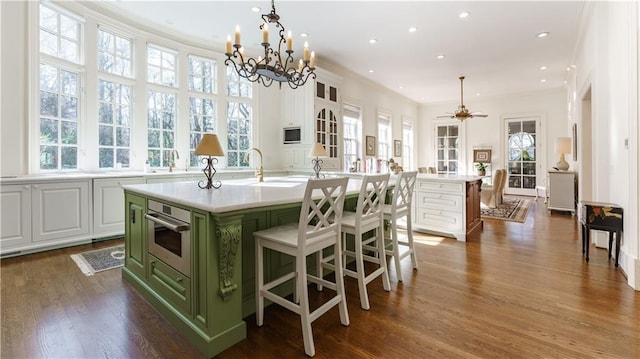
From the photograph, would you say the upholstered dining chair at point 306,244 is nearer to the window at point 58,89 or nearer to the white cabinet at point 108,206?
the white cabinet at point 108,206

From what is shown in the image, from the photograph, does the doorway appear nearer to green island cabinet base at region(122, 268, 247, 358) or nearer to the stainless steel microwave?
the stainless steel microwave

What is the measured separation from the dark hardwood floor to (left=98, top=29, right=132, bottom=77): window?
9.28ft

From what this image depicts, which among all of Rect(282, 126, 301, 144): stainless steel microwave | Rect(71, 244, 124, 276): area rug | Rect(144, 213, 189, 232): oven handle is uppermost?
Rect(282, 126, 301, 144): stainless steel microwave

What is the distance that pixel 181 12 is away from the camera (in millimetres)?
4191

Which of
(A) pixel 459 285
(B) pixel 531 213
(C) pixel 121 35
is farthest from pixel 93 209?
(B) pixel 531 213

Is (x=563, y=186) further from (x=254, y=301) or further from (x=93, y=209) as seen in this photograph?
(x=93, y=209)

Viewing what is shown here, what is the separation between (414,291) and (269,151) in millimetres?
4295

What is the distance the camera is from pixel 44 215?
3404 mm

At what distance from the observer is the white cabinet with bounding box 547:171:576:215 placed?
580 centimetres

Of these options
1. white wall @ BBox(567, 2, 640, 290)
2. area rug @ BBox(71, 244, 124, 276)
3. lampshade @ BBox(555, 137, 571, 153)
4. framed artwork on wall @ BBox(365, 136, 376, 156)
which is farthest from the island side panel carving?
lampshade @ BBox(555, 137, 571, 153)

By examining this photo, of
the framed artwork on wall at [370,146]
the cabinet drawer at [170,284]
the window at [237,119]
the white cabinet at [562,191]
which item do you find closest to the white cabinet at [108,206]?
the window at [237,119]

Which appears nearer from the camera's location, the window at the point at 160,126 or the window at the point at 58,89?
the window at the point at 58,89

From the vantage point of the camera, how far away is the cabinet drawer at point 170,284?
72.0 inches

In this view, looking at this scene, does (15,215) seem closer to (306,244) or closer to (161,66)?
(161,66)
